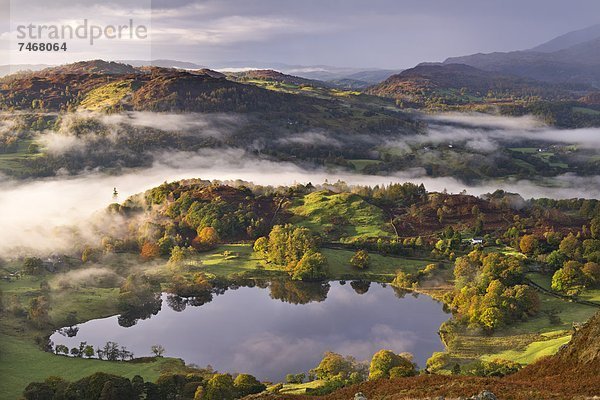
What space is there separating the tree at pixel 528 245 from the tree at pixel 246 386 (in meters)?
72.9

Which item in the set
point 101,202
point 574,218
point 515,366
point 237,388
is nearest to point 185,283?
point 237,388

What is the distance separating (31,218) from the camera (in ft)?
495

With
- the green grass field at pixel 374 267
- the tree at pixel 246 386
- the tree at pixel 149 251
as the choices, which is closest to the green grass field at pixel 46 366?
the tree at pixel 246 386

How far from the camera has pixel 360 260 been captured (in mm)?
116312

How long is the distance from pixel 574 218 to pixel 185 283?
3903 inches

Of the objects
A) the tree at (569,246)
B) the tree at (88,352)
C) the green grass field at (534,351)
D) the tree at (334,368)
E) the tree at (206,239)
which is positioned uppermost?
the tree at (569,246)

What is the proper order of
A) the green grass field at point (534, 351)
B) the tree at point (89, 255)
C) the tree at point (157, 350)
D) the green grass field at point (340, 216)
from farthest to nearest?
the green grass field at point (340, 216)
the tree at point (89, 255)
the tree at point (157, 350)
the green grass field at point (534, 351)

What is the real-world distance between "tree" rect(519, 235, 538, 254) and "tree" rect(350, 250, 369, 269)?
107 feet

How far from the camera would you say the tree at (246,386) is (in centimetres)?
6175

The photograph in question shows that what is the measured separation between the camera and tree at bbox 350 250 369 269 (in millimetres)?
116000

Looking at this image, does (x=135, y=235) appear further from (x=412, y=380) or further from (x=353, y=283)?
(x=412, y=380)

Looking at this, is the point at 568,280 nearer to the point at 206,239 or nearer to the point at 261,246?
the point at 261,246

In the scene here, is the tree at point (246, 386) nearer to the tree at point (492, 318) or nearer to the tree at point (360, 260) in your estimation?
the tree at point (492, 318)

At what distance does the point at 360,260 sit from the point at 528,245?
115 ft
